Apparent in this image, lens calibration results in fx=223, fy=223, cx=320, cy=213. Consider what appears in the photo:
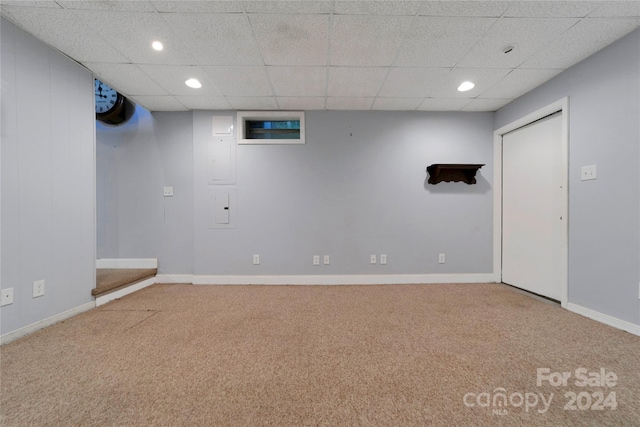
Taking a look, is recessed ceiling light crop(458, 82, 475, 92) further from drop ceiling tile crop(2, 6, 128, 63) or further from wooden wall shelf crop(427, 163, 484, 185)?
drop ceiling tile crop(2, 6, 128, 63)

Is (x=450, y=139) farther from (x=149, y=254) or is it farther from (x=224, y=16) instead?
(x=149, y=254)

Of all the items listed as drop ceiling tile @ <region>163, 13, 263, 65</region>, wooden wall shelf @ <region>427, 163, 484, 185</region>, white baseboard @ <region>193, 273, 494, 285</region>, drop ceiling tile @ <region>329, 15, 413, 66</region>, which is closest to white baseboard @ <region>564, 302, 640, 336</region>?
white baseboard @ <region>193, 273, 494, 285</region>

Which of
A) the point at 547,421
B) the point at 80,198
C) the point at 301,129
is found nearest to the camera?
the point at 547,421

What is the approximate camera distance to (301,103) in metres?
2.95

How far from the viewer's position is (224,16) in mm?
1639

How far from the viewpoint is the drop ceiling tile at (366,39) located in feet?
5.49

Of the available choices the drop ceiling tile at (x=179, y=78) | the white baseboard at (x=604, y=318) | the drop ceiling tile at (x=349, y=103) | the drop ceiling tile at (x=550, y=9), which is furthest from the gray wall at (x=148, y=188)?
the white baseboard at (x=604, y=318)

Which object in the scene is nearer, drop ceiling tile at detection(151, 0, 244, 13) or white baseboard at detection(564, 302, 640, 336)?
drop ceiling tile at detection(151, 0, 244, 13)

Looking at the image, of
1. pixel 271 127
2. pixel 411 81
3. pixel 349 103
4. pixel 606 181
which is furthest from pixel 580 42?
pixel 271 127

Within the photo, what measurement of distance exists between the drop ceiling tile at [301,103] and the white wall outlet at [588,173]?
9.10 feet

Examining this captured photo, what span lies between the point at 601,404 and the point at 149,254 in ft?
14.5

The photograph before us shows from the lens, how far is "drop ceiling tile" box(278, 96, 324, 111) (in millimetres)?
2826

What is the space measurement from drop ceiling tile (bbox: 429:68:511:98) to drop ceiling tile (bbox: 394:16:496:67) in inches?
9.5

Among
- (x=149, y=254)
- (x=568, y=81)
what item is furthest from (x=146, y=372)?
(x=568, y=81)
